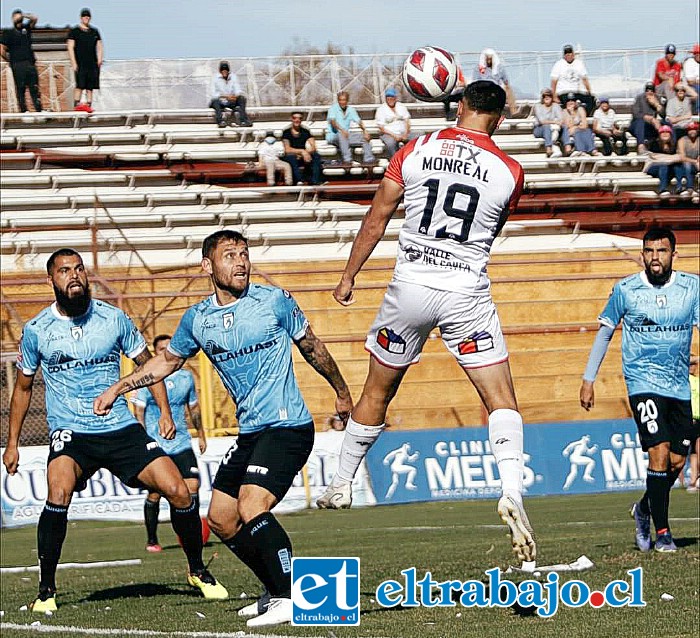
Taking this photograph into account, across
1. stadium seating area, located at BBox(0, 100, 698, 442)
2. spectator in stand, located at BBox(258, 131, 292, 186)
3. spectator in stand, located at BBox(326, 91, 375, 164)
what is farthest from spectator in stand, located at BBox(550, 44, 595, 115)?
spectator in stand, located at BBox(258, 131, 292, 186)

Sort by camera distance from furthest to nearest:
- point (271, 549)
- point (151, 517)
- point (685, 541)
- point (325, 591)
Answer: point (151, 517) → point (685, 541) → point (271, 549) → point (325, 591)

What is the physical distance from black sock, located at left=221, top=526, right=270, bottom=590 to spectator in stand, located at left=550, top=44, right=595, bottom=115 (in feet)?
66.9

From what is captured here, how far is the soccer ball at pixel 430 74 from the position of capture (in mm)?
7918

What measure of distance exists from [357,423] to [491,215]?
4.78 feet

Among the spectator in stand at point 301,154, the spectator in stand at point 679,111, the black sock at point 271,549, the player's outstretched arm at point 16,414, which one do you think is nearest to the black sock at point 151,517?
the player's outstretched arm at point 16,414

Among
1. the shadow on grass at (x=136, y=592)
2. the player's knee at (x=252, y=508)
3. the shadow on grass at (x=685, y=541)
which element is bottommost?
the shadow on grass at (x=685, y=541)

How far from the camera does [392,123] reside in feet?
84.9

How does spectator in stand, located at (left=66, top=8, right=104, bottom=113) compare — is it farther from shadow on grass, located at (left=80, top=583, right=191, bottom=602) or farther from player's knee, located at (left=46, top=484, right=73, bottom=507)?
player's knee, located at (left=46, top=484, right=73, bottom=507)

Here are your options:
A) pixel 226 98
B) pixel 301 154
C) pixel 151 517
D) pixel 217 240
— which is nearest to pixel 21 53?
pixel 226 98

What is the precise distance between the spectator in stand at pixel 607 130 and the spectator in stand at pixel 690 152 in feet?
5.75

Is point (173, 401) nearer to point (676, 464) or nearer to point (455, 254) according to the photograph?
point (676, 464)

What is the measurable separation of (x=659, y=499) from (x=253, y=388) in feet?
13.1

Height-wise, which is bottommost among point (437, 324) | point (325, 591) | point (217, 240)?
point (325, 591)

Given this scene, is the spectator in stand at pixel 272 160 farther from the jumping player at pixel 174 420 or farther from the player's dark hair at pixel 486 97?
the player's dark hair at pixel 486 97
